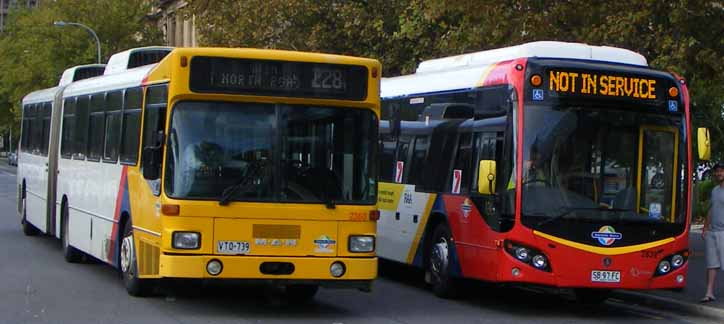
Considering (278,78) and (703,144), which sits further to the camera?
(703,144)

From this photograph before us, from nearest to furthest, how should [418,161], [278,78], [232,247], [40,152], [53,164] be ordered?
[232,247], [278,78], [418,161], [53,164], [40,152]

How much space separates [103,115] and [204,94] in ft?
14.3

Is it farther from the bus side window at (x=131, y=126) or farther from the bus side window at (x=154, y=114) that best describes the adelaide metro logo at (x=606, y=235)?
the bus side window at (x=131, y=126)

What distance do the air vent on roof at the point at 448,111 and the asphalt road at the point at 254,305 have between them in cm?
212

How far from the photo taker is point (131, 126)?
14.5 metres

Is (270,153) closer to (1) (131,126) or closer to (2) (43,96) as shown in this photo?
(1) (131,126)

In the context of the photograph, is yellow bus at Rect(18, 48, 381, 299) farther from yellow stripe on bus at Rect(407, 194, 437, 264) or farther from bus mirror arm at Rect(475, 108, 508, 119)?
yellow stripe on bus at Rect(407, 194, 437, 264)

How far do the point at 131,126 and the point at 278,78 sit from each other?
268cm

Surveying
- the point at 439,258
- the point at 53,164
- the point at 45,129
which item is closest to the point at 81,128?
the point at 53,164

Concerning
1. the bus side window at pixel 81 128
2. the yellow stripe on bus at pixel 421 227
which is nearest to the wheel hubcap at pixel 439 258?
the yellow stripe on bus at pixel 421 227

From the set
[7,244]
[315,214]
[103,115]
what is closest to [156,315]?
[315,214]

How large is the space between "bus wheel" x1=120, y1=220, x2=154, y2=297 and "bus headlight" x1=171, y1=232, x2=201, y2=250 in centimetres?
169

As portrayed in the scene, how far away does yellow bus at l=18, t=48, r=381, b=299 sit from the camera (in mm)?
12203

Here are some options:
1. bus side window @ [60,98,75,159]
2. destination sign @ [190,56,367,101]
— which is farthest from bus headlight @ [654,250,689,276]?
bus side window @ [60,98,75,159]
